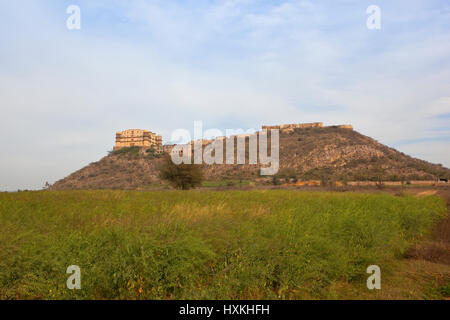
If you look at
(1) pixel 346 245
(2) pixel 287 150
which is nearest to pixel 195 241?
(1) pixel 346 245

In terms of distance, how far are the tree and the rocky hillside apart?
2434 cm

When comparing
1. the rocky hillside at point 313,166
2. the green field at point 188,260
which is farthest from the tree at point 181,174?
the rocky hillside at point 313,166

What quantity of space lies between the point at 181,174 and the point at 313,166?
126ft

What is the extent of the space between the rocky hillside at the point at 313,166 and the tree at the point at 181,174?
2434 centimetres

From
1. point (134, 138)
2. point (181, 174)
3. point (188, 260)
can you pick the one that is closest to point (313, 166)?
point (181, 174)

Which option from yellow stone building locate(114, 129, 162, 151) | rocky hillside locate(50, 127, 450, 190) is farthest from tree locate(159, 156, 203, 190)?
yellow stone building locate(114, 129, 162, 151)

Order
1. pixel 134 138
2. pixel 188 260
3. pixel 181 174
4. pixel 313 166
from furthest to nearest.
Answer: pixel 134 138
pixel 313 166
pixel 181 174
pixel 188 260

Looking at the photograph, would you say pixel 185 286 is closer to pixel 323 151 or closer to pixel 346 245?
pixel 346 245

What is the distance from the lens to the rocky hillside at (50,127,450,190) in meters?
54.1

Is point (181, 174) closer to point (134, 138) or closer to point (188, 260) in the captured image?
point (188, 260)

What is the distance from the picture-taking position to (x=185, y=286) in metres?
5.96

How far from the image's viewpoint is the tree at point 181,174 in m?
30.6

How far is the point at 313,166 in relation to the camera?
61812 mm

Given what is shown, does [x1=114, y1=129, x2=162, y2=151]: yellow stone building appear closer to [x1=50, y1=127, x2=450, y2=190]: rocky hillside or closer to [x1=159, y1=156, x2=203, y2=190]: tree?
[x1=50, y1=127, x2=450, y2=190]: rocky hillside
